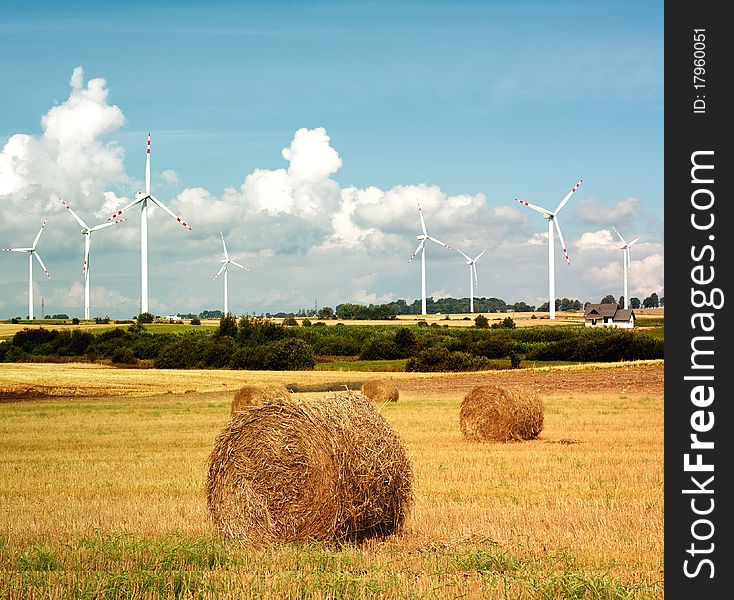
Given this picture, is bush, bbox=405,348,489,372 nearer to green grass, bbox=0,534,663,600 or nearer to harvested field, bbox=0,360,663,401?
harvested field, bbox=0,360,663,401

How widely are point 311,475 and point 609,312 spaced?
113538 millimetres

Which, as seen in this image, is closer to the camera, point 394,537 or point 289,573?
point 289,573

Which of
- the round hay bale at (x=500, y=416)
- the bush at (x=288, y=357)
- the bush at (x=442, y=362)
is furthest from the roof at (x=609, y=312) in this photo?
the round hay bale at (x=500, y=416)

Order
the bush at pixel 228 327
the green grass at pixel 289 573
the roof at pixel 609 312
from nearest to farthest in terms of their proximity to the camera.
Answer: the green grass at pixel 289 573, the bush at pixel 228 327, the roof at pixel 609 312

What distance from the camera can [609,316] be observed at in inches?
4707

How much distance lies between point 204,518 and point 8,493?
566 cm

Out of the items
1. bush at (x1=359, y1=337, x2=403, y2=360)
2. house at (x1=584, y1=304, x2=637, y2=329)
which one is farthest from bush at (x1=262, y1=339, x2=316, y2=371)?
house at (x1=584, y1=304, x2=637, y2=329)

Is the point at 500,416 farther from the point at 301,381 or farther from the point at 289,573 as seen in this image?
the point at 301,381

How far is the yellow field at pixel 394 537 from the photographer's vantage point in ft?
29.0

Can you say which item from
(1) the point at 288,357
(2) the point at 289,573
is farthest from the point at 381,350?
(2) the point at 289,573

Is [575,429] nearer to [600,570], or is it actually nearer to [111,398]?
[600,570]

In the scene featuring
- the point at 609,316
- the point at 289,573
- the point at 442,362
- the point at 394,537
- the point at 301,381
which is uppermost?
the point at 609,316

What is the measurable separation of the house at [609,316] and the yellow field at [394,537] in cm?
8820

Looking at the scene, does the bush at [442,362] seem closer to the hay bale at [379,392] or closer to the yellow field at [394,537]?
the hay bale at [379,392]
